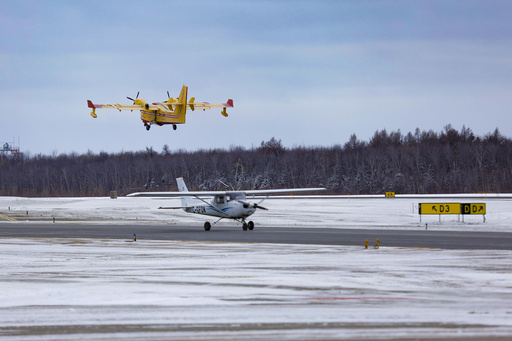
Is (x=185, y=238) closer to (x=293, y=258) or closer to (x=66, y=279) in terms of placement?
(x=293, y=258)

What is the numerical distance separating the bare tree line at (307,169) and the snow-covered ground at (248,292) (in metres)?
74.7

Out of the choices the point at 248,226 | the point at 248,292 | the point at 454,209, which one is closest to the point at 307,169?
the point at 454,209

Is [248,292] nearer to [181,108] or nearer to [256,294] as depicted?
[256,294]

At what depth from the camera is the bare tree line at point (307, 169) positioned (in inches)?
4040

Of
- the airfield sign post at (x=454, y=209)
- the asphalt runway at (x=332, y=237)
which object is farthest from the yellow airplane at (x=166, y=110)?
the airfield sign post at (x=454, y=209)

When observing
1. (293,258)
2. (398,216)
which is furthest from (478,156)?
(293,258)

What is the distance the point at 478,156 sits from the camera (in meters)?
109

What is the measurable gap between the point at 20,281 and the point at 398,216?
122 feet

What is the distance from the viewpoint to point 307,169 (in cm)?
11938

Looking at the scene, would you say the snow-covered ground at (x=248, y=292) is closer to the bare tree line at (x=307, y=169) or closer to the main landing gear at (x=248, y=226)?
the main landing gear at (x=248, y=226)

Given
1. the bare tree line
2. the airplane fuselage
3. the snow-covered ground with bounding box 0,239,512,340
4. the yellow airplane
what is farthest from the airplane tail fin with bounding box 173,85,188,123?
the bare tree line

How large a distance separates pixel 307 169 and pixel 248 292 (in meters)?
106

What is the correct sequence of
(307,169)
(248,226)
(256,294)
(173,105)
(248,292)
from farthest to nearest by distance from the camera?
(307,169)
(248,226)
(173,105)
(248,292)
(256,294)

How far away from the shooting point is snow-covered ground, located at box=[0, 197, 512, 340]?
1005 centimetres
